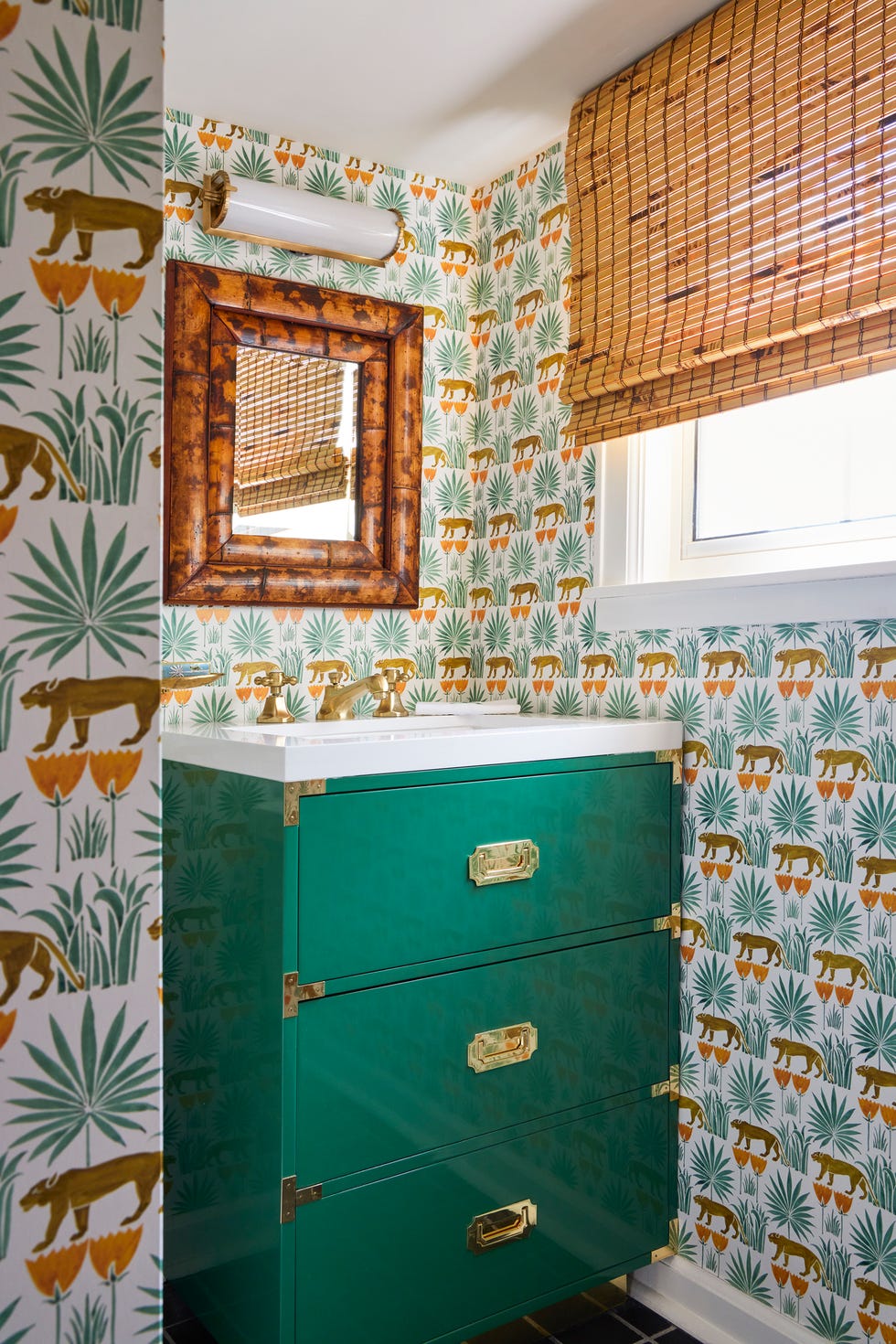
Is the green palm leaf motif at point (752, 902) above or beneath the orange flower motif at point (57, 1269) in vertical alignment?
above

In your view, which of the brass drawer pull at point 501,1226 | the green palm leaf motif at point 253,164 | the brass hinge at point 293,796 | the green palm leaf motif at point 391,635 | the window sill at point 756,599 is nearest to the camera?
the brass hinge at point 293,796

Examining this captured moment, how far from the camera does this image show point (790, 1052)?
5.73ft

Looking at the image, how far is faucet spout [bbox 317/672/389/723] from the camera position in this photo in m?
2.10

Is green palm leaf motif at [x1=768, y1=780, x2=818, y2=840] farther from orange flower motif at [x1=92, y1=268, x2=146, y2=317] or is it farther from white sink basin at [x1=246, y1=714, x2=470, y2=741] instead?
orange flower motif at [x1=92, y1=268, x2=146, y2=317]

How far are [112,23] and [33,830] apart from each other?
61 cm

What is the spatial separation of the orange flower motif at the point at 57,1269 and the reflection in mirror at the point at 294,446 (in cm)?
153

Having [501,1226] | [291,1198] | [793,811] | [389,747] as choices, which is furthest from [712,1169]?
[389,747]

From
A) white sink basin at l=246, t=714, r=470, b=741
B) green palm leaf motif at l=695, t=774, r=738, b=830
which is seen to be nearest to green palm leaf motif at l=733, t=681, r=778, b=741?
green palm leaf motif at l=695, t=774, r=738, b=830

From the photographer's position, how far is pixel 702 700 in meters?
1.92

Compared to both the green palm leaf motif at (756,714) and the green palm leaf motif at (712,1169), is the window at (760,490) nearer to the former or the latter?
the green palm leaf motif at (756,714)

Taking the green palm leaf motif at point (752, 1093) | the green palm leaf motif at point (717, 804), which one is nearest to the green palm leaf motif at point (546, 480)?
the green palm leaf motif at point (717, 804)

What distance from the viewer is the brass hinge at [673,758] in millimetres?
1932

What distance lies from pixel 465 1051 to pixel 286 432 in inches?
50.4

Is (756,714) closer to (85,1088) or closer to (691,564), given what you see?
(691,564)
